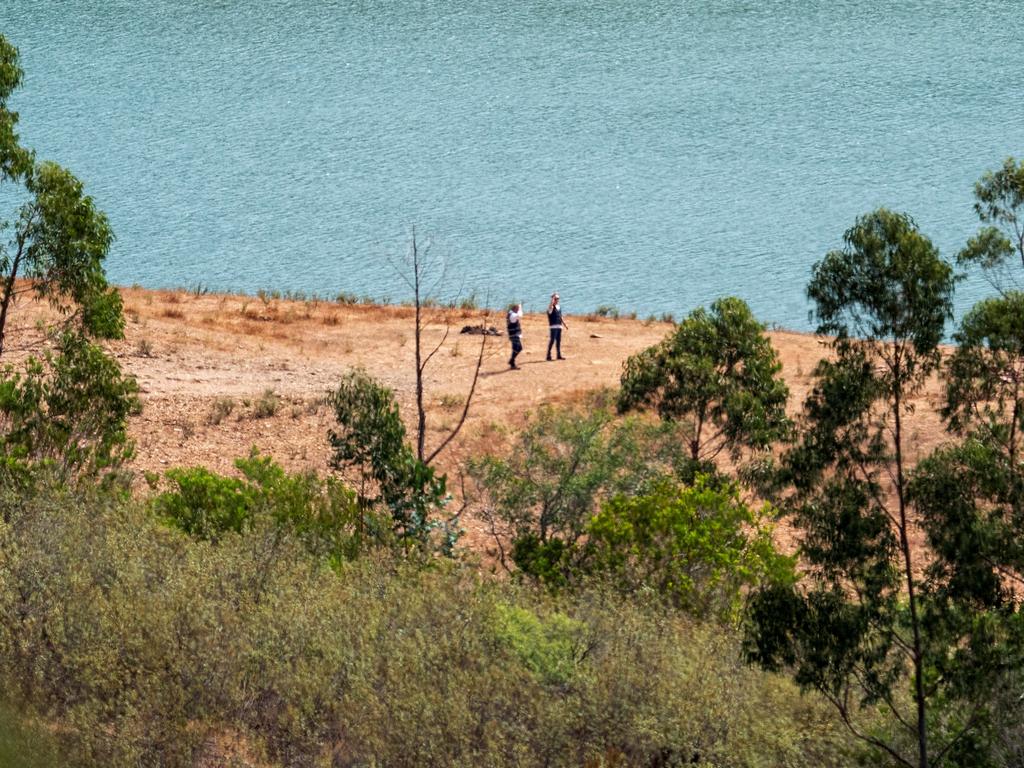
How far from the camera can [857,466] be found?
62.6 ft

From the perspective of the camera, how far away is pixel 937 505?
1817 centimetres

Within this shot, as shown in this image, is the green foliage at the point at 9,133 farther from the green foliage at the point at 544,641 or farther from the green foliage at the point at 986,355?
the green foliage at the point at 986,355

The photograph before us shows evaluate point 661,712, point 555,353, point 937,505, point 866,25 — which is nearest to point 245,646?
point 661,712

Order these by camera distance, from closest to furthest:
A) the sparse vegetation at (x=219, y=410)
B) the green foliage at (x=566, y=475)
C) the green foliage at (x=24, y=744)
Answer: the green foliage at (x=24, y=744) → the green foliage at (x=566, y=475) → the sparse vegetation at (x=219, y=410)

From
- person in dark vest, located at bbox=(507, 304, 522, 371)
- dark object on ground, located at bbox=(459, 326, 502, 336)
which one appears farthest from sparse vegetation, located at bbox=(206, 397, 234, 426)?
dark object on ground, located at bbox=(459, 326, 502, 336)

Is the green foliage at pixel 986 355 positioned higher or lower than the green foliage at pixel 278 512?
higher

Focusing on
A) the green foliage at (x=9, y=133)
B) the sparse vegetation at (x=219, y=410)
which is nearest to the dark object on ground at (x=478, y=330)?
the sparse vegetation at (x=219, y=410)

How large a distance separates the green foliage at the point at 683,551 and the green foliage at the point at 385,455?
9.54 ft

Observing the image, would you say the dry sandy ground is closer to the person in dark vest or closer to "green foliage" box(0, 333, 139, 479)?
the person in dark vest

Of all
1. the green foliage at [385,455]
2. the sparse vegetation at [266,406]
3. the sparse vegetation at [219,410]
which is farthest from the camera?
the sparse vegetation at [266,406]

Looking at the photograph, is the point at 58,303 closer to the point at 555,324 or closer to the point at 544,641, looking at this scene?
the point at 544,641

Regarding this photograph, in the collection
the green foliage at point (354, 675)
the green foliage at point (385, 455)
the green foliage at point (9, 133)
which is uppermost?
the green foliage at point (9, 133)

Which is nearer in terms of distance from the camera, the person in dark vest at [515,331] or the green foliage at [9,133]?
the green foliage at [9,133]

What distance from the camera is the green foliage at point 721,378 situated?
31359mm
